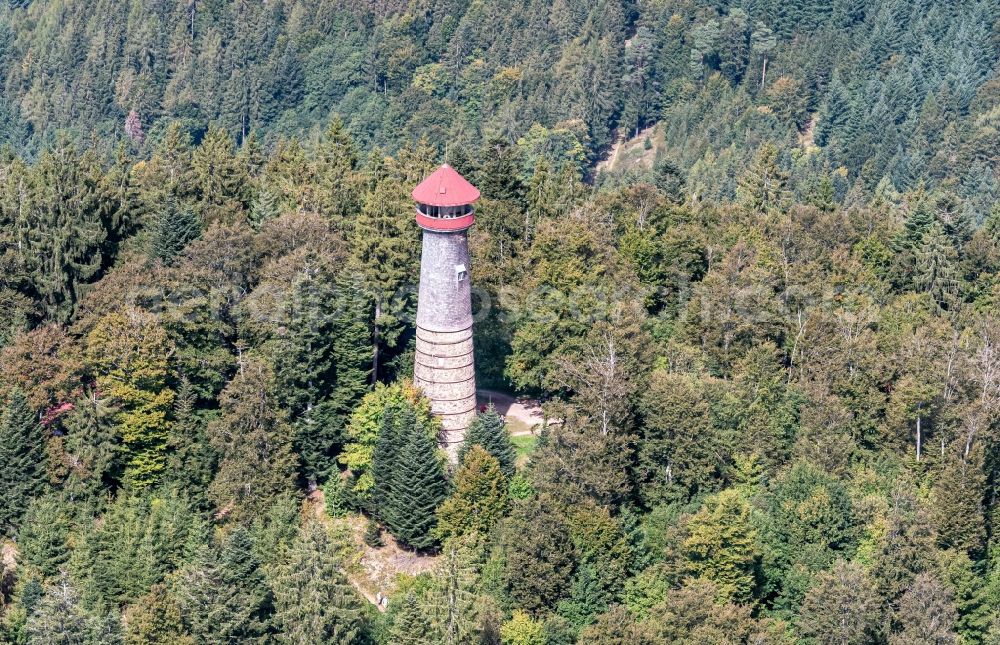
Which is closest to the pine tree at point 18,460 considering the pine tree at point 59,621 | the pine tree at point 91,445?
the pine tree at point 91,445

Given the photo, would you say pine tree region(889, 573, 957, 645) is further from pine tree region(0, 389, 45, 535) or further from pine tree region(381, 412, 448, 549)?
pine tree region(0, 389, 45, 535)

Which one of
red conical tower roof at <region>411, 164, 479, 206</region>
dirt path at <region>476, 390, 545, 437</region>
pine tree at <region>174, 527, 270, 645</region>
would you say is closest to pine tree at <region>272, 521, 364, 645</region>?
pine tree at <region>174, 527, 270, 645</region>

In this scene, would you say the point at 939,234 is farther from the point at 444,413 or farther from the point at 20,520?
the point at 20,520

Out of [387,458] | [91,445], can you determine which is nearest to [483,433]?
[387,458]

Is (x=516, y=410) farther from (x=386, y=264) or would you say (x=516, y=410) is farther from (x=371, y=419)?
(x=386, y=264)

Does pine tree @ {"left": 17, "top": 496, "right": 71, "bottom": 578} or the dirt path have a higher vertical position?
the dirt path

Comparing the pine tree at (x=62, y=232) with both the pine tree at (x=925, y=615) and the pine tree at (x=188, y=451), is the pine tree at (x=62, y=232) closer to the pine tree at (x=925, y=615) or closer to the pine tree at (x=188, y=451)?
the pine tree at (x=188, y=451)
